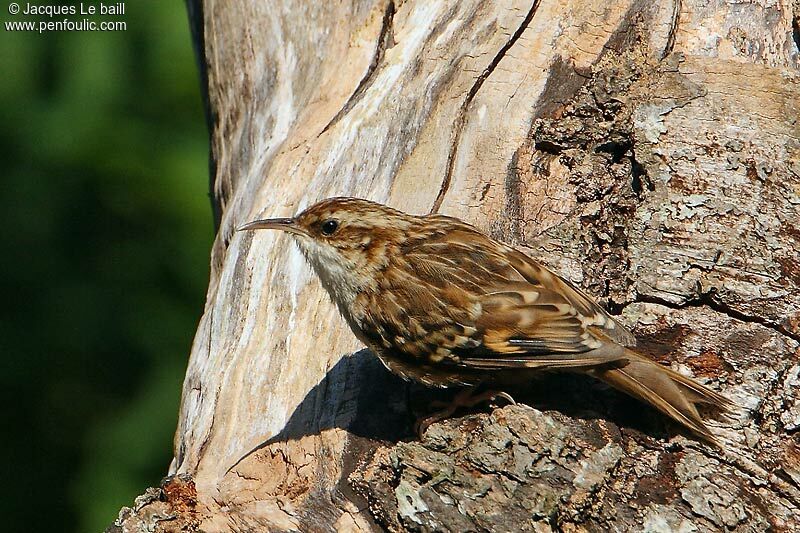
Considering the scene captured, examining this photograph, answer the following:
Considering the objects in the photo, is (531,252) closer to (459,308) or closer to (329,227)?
(459,308)

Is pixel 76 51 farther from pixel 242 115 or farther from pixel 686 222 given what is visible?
pixel 686 222

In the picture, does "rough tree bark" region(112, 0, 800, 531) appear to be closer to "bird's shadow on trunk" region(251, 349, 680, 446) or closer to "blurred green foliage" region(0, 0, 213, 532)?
"bird's shadow on trunk" region(251, 349, 680, 446)

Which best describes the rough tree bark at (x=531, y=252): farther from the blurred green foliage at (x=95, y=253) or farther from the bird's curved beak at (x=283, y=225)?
the blurred green foliage at (x=95, y=253)

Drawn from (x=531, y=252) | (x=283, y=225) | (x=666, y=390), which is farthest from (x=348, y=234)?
(x=666, y=390)

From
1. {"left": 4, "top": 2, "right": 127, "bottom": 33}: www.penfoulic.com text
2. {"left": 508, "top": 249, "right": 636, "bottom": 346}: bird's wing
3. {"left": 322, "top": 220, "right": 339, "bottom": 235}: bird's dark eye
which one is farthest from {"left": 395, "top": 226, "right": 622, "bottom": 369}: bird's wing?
{"left": 4, "top": 2, "right": 127, "bottom": 33}: www.penfoulic.com text

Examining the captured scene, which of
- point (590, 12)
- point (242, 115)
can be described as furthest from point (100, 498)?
point (590, 12)

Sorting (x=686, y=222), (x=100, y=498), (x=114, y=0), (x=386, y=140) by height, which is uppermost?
(x=114, y=0)
